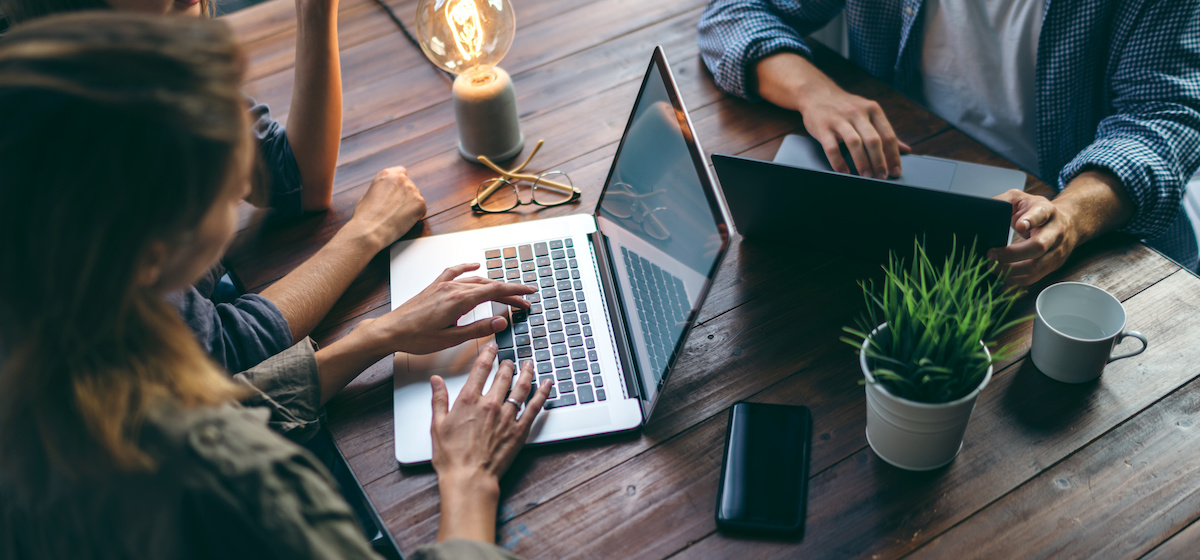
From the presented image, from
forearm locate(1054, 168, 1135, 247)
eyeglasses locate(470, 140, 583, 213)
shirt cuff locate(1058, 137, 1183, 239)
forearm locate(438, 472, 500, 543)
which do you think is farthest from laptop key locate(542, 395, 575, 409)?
shirt cuff locate(1058, 137, 1183, 239)

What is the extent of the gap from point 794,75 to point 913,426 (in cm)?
70

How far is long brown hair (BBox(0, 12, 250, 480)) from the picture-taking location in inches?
18.7

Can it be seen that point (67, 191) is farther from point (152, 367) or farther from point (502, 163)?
point (502, 163)

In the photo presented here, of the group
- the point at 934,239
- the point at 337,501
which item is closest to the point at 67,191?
the point at 337,501

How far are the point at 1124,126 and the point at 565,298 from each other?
0.84 metres

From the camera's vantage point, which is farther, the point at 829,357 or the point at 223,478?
the point at 829,357

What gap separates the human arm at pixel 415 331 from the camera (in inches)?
34.6

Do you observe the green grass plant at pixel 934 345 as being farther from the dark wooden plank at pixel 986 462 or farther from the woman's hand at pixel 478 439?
the woman's hand at pixel 478 439

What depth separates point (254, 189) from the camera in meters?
1.13

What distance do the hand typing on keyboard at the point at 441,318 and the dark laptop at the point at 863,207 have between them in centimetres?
30

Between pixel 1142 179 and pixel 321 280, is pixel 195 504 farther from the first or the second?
pixel 1142 179

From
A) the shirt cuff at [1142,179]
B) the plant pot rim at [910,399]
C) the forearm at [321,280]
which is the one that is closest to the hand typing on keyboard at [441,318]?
the forearm at [321,280]

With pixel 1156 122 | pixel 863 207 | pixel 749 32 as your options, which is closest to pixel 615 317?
pixel 863 207

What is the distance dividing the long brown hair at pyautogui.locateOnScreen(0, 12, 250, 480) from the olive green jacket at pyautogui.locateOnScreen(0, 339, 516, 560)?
0.07 ft
